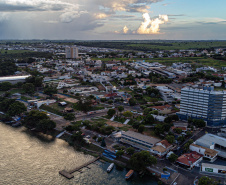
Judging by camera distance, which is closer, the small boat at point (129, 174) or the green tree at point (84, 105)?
the small boat at point (129, 174)

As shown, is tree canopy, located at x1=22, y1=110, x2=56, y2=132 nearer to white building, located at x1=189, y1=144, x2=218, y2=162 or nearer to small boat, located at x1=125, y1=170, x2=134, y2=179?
small boat, located at x1=125, y1=170, x2=134, y2=179

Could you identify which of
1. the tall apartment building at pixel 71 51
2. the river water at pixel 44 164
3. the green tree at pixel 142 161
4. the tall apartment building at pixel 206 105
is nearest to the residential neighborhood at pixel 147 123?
the tall apartment building at pixel 206 105

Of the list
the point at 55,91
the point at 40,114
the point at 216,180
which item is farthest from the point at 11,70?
the point at 216,180

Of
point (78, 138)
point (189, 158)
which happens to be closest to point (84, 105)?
point (78, 138)

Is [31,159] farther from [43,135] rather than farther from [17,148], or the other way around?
[43,135]

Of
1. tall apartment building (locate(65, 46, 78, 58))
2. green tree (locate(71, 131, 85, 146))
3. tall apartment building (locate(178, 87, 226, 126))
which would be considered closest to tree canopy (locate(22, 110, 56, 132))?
green tree (locate(71, 131, 85, 146))

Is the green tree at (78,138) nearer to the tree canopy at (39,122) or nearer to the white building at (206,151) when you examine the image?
the tree canopy at (39,122)
